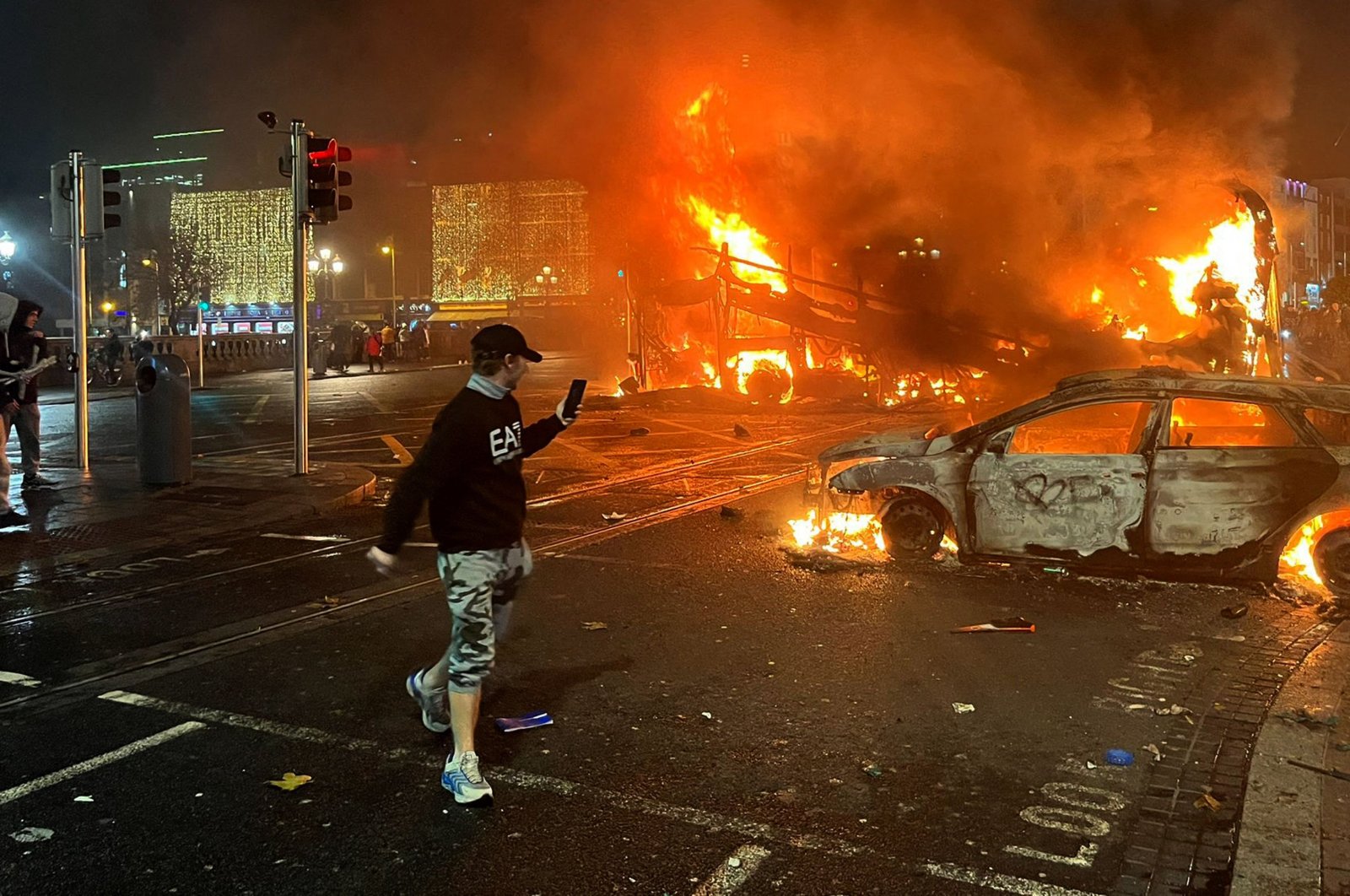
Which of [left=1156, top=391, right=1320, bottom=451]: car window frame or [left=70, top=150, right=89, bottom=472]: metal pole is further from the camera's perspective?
[left=70, top=150, right=89, bottom=472]: metal pole

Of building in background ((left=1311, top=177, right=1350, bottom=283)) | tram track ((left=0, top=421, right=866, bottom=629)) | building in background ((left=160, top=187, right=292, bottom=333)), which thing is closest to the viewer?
tram track ((left=0, top=421, right=866, bottom=629))

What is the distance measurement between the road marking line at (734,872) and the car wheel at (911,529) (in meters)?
Answer: 4.67

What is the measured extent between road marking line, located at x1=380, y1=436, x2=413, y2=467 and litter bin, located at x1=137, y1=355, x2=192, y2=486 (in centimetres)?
277

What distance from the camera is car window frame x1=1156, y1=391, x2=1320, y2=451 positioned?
23.4 feet

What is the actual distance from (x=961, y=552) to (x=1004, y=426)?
2.97 feet

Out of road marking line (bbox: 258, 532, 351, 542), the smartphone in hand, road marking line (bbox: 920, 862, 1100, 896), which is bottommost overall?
road marking line (bbox: 920, 862, 1100, 896)

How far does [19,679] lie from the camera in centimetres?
555

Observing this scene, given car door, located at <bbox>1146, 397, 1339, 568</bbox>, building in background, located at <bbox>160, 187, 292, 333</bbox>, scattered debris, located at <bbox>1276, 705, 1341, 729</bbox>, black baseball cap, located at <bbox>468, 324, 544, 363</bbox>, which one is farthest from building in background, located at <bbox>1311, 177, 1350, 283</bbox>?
black baseball cap, located at <bbox>468, 324, 544, 363</bbox>

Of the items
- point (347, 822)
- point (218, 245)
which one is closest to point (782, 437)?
point (347, 822)

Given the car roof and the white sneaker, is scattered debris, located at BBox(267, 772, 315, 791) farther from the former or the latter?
the car roof

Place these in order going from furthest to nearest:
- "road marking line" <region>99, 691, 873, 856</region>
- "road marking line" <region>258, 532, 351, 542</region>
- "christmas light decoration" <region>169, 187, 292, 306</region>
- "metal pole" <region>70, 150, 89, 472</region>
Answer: "christmas light decoration" <region>169, 187, 292, 306</region> → "metal pole" <region>70, 150, 89, 472</region> → "road marking line" <region>258, 532, 351, 542</region> → "road marking line" <region>99, 691, 873, 856</region>

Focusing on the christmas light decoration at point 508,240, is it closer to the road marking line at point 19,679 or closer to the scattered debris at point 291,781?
the road marking line at point 19,679

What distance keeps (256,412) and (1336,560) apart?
64.2 ft

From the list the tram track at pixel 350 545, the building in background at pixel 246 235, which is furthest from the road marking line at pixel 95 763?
the building in background at pixel 246 235
